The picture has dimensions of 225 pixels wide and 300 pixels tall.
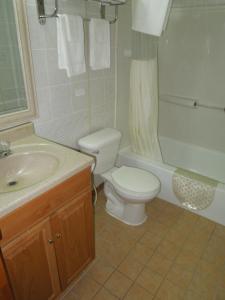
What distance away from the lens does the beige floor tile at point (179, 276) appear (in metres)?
1.51

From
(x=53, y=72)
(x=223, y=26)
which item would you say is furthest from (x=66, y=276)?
(x=223, y=26)

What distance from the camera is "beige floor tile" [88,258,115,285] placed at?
155 centimetres

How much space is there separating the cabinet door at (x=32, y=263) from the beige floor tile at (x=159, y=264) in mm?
731

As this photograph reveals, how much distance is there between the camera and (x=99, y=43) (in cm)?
171

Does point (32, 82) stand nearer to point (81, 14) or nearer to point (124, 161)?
point (81, 14)

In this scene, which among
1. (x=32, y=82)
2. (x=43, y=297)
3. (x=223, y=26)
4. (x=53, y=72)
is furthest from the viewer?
(x=223, y=26)

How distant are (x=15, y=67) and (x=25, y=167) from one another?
60 cm

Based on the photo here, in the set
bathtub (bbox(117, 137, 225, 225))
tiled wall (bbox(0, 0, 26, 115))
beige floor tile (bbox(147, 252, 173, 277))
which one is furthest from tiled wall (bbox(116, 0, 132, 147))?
beige floor tile (bbox(147, 252, 173, 277))

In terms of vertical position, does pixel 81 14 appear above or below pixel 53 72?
above

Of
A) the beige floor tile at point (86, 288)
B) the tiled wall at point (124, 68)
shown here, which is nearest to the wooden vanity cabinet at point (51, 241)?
the beige floor tile at point (86, 288)

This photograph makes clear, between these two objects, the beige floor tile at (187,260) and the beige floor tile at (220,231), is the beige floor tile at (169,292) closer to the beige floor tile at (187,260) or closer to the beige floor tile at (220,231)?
the beige floor tile at (187,260)

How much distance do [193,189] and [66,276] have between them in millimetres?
1262

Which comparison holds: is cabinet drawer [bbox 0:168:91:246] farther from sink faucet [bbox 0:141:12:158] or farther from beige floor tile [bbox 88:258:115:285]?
beige floor tile [bbox 88:258:115:285]

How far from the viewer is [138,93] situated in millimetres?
2123
